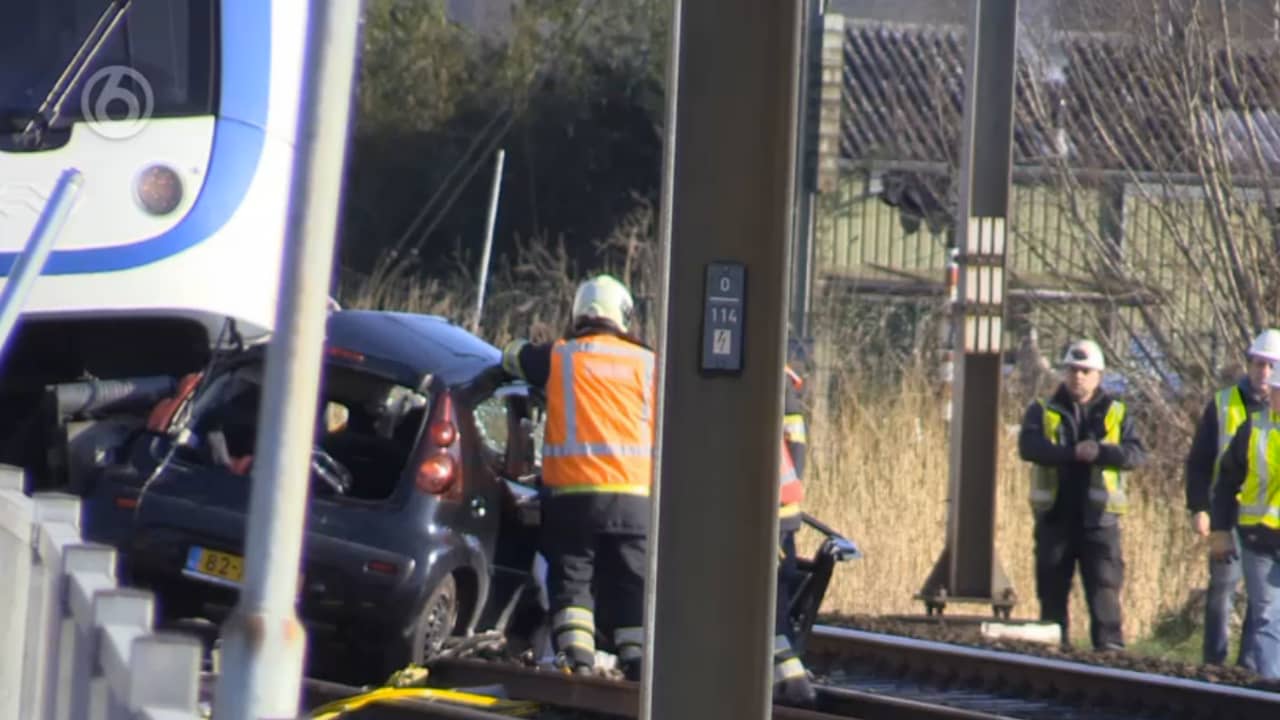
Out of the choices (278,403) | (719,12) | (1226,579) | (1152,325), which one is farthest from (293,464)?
(1152,325)

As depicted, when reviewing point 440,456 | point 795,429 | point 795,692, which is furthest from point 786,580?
point 440,456

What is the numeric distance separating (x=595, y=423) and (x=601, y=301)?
53cm

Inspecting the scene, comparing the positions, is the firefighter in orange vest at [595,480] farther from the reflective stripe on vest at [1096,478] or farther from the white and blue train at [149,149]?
the reflective stripe on vest at [1096,478]

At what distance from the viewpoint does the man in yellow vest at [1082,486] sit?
12.2 meters

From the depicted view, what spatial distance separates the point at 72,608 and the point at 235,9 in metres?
5.40

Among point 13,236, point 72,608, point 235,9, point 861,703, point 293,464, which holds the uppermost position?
point 235,9

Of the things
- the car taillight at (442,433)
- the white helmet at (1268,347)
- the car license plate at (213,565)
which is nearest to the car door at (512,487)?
the car taillight at (442,433)

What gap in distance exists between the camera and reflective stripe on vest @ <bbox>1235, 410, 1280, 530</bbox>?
1136 centimetres

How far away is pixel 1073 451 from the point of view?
1218cm

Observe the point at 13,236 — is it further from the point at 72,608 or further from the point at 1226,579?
the point at 1226,579

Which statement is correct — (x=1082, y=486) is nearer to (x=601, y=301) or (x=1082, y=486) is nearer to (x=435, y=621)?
(x=601, y=301)

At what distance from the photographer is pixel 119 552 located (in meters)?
9.10

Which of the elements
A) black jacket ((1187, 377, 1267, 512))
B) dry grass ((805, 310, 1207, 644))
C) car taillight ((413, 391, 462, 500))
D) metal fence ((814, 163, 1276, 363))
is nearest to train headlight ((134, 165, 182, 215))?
car taillight ((413, 391, 462, 500))

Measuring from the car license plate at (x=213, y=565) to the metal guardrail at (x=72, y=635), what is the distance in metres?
3.30
